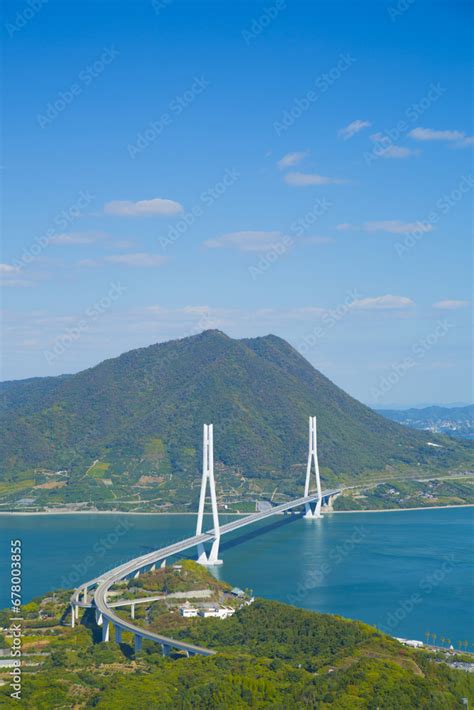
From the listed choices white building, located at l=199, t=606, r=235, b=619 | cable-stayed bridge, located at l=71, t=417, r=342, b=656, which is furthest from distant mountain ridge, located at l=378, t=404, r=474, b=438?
white building, located at l=199, t=606, r=235, b=619

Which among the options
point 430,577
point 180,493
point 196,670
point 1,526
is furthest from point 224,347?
point 196,670

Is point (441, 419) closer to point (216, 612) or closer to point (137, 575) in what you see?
point (137, 575)

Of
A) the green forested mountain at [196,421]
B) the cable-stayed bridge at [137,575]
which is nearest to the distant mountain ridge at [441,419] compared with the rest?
the green forested mountain at [196,421]

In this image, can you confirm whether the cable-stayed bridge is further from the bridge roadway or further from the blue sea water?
the blue sea water

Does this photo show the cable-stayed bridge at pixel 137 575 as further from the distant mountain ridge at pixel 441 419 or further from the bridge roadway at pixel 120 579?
the distant mountain ridge at pixel 441 419

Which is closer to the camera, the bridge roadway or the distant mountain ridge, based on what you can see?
the bridge roadway

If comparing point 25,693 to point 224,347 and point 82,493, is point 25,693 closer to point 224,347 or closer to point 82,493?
point 82,493

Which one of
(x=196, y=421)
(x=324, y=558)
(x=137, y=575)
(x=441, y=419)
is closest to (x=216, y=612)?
(x=137, y=575)
